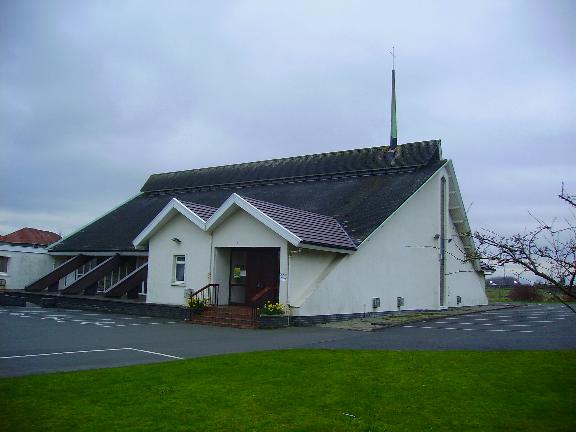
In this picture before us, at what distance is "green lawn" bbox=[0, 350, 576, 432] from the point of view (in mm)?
6082

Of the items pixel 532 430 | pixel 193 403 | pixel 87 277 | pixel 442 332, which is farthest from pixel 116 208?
pixel 532 430

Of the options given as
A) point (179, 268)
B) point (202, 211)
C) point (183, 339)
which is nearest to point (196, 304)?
point (179, 268)

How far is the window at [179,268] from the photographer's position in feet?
72.4

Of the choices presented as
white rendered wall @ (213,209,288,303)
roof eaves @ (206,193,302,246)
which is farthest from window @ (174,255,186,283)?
roof eaves @ (206,193,302,246)

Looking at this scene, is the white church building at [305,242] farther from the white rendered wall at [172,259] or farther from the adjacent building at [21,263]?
the adjacent building at [21,263]

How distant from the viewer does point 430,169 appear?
25.9 meters

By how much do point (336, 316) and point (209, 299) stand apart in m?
4.83

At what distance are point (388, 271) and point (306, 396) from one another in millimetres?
15805

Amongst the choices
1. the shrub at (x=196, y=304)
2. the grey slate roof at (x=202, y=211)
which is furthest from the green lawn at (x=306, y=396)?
the grey slate roof at (x=202, y=211)

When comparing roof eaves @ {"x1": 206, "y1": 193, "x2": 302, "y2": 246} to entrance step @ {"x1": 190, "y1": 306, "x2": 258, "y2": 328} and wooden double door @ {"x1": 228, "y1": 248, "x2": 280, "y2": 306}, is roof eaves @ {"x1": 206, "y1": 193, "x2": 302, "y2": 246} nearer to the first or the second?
wooden double door @ {"x1": 228, "y1": 248, "x2": 280, "y2": 306}

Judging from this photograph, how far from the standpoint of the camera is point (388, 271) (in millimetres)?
22688

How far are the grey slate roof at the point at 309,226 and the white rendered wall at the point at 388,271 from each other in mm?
682

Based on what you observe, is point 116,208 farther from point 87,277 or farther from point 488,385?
point 488,385

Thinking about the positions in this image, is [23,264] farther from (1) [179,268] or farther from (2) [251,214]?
(2) [251,214]
